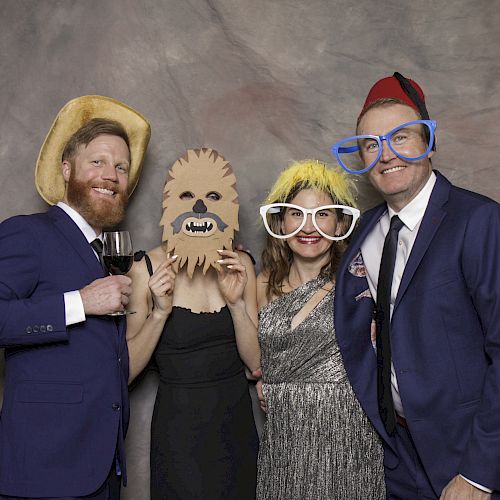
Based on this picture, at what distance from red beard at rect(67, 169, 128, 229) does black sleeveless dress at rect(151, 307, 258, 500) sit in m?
0.43

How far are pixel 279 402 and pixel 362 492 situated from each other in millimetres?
391

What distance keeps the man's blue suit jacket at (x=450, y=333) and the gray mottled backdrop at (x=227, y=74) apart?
0.86 meters

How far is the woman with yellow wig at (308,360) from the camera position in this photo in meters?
2.02

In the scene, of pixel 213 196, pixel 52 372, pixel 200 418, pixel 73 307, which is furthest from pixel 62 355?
pixel 213 196

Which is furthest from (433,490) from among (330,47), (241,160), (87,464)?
(330,47)

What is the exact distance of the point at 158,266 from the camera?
2361mm

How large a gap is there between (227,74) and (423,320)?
4.81ft

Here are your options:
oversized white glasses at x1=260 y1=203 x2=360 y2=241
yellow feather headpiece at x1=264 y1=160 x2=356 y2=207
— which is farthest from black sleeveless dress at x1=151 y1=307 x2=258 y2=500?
yellow feather headpiece at x1=264 y1=160 x2=356 y2=207

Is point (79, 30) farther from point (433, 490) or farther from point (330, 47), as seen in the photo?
point (433, 490)

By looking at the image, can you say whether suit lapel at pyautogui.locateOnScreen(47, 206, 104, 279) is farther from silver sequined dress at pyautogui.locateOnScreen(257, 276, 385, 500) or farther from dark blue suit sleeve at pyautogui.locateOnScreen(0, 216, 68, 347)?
silver sequined dress at pyautogui.locateOnScreen(257, 276, 385, 500)

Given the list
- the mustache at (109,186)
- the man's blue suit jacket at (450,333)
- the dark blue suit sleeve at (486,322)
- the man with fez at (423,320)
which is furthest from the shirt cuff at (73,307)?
the dark blue suit sleeve at (486,322)

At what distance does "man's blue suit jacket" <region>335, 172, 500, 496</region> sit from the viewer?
5.62ft

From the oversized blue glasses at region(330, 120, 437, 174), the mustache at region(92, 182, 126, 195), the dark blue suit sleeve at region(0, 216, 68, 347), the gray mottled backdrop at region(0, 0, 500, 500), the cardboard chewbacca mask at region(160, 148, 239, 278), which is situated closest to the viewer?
the dark blue suit sleeve at region(0, 216, 68, 347)

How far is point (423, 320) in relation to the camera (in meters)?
1.83
